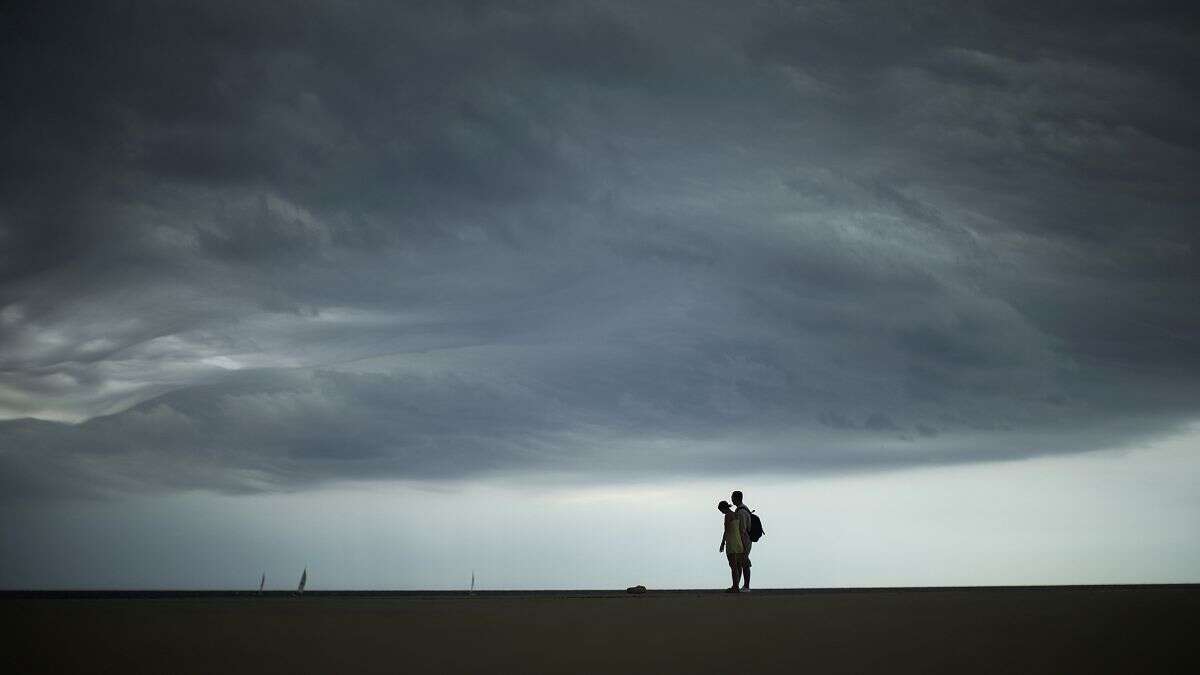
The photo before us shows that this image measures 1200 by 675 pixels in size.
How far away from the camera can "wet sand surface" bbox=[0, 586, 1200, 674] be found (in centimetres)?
762

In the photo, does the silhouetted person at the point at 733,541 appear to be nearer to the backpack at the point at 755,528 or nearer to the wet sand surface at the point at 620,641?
the backpack at the point at 755,528

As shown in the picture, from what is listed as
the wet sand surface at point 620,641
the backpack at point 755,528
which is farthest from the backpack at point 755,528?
the wet sand surface at point 620,641

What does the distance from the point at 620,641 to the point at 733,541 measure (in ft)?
55.2

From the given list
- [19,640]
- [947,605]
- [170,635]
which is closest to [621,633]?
[170,635]

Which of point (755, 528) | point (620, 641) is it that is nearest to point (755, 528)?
point (755, 528)

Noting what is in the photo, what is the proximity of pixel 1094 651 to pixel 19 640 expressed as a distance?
Result: 10558 millimetres

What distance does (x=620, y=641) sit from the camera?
31.5 ft

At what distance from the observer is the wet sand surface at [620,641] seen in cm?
762

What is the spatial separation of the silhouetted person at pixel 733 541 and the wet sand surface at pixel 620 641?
36.3 ft

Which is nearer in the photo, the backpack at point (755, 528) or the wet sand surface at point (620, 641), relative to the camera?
the wet sand surface at point (620, 641)

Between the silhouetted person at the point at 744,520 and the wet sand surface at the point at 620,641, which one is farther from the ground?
the silhouetted person at the point at 744,520

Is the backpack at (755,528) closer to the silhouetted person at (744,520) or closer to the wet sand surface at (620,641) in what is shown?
the silhouetted person at (744,520)

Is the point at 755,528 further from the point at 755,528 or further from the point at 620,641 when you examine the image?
the point at 620,641

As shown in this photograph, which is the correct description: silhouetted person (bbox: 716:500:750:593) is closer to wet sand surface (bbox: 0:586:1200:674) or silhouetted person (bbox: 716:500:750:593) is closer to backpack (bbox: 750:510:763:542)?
backpack (bbox: 750:510:763:542)
